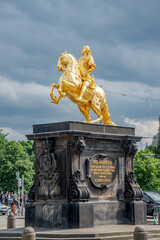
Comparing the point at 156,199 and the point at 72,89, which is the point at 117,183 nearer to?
the point at 72,89

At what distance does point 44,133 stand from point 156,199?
17.0 metres

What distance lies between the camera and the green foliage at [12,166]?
6500cm

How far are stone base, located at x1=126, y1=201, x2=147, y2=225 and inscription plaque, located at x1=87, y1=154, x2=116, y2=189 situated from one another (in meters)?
1.26

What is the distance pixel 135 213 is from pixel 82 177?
283 cm

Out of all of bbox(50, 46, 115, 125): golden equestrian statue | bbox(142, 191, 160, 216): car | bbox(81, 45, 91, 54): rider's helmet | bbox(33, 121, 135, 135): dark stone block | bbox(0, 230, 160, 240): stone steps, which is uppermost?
bbox(81, 45, 91, 54): rider's helmet

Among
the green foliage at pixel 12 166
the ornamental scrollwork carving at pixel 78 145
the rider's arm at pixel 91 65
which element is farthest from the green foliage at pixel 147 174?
the ornamental scrollwork carving at pixel 78 145

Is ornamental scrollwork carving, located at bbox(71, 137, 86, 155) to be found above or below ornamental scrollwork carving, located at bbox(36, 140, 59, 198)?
above

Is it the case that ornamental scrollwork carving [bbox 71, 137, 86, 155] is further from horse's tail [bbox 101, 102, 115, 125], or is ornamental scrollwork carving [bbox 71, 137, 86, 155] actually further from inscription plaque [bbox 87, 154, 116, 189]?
horse's tail [bbox 101, 102, 115, 125]

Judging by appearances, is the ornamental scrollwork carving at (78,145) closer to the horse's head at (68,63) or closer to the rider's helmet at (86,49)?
the horse's head at (68,63)

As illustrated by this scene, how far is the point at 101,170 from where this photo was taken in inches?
798

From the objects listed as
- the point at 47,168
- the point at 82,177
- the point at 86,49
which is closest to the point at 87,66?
the point at 86,49

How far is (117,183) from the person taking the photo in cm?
2083

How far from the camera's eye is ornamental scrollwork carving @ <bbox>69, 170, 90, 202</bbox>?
18.8m

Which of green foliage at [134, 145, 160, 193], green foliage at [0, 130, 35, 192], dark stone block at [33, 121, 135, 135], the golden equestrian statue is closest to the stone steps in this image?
dark stone block at [33, 121, 135, 135]
